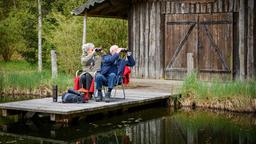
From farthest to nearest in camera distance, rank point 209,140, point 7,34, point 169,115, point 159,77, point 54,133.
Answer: point 7,34 < point 159,77 < point 169,115 < point 54,133 < point 209,140

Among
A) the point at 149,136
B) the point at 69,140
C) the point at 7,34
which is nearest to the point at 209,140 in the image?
the point at 149,136

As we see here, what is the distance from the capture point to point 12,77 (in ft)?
56.4

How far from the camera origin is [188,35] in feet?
58.5

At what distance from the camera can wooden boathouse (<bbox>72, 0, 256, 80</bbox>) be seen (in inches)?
650

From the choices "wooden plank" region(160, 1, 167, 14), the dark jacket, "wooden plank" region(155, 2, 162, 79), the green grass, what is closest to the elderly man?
the dark jacket

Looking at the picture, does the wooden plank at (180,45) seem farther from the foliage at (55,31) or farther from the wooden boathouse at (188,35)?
the foliage at (55,31)

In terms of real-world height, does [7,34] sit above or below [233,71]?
above

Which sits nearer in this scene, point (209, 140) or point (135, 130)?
point (209, 140)

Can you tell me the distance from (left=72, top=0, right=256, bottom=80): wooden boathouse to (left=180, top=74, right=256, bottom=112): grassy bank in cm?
160

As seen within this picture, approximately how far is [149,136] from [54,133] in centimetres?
202

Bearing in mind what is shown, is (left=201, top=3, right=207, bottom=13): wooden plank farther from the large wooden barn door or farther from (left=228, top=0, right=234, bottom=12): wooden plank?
(left=228, top=0, right=234, bottom=12): wooden plank

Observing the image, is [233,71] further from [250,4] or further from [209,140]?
[209,140]

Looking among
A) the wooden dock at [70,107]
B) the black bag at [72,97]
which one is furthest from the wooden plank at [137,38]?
the black bag at [72,97]

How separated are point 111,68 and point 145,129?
2.22 metres
